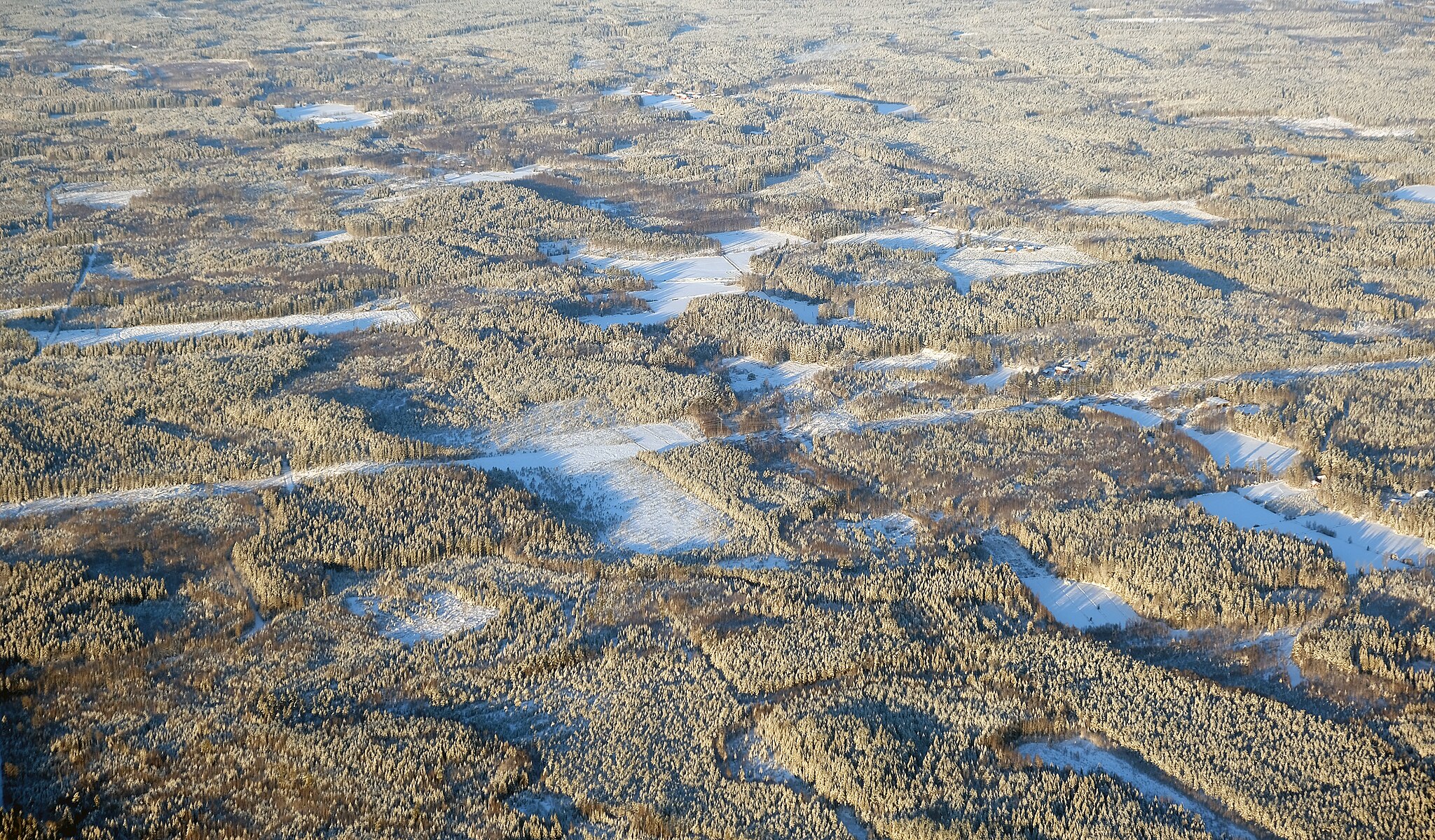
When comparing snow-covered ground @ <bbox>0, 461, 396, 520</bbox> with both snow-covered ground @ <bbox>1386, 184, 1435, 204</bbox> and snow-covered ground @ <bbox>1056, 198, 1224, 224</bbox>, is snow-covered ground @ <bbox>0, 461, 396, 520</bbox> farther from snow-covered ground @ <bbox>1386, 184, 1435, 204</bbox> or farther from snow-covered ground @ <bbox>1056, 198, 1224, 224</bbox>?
snow-covered ground @ <bbox>1386, 184, 1435, 204</bbox>

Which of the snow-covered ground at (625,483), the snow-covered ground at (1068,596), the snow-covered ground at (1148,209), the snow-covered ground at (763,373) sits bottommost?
the snow-covered ground at (763,373)

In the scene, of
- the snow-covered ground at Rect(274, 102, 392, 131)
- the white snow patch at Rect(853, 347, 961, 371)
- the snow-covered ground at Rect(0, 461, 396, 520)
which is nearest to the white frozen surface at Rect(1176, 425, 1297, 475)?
the white snow patch at Rect(853, 347, 961, 371)

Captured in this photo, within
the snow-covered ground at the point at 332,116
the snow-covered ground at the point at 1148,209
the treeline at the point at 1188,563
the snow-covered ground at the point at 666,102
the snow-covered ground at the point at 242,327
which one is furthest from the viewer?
the snow-covered ground at the point at 666,102

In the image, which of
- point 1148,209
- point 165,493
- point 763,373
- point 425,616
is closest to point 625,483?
point 425,616

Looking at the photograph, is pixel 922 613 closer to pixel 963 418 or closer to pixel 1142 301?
pixel 963 418

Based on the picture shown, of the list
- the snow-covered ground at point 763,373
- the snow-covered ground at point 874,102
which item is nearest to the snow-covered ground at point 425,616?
the snow-covered ground at point 763,373

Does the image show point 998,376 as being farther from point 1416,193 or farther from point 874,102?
point 874,102

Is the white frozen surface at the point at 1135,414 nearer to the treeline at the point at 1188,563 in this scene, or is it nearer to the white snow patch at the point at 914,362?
the white snow patch at the point at 914,362

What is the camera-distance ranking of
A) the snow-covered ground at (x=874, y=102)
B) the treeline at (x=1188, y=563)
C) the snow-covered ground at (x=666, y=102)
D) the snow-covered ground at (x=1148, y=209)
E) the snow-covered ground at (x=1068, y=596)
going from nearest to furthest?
the treeline at (x=1188, y=563) < the snow-covered ground at (x=1068, y=596) < the snow-covered ground at (x=1148, y=209) < the snow-covered ground at (x=874, y=102) < the snow-covered ground at (x=666, y=102)
